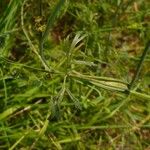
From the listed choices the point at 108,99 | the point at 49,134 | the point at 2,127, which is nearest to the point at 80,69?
the point at 108,99

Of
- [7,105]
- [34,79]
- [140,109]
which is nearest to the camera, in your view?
[34,79]

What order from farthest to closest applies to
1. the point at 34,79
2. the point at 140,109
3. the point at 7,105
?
1. the point at 140,109
2. the point at 7,105
3. the point at 34,79

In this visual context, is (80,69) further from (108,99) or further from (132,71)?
(132,71)

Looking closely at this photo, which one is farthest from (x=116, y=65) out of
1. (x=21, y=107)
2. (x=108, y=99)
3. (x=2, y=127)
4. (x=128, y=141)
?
(x=2, y=127)

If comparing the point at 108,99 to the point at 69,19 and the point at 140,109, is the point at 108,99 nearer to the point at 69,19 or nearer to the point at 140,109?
the point at 140,109

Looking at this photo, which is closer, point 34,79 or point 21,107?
point 34,79

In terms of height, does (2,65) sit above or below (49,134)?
above

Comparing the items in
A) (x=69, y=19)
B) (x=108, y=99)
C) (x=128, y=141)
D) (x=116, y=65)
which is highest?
(x=69, y=19)
